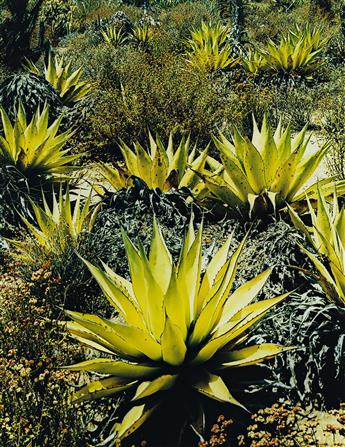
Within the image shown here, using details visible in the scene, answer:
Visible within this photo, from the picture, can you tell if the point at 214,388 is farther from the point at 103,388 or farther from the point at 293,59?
the point at 293,59

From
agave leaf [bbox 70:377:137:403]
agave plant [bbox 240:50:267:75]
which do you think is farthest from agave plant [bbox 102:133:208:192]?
agave plant [bbox 240:50:267:75]

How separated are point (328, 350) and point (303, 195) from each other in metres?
1.56

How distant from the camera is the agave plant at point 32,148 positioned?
16.7ft

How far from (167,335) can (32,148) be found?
350 cm

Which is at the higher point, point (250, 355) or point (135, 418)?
point (250, 355)

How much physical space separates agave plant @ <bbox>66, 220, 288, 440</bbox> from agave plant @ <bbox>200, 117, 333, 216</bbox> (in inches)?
49.2

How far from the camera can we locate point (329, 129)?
22.2 feet

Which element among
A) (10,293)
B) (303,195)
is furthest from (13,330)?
(303,195)

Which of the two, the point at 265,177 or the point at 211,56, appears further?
the point at 211,56

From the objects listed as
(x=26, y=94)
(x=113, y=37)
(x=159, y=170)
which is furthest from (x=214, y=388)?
(x=113, y=37)

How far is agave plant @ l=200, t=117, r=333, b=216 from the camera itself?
391cm

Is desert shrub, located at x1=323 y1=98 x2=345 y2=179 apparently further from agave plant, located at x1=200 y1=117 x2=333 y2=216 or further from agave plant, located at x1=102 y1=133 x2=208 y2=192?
agave plant, located at x1=102 y1=133 x2=208 y2=192

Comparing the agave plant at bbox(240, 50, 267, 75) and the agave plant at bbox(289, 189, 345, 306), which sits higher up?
the agave plant at bbox(240, 50, 267, 75)

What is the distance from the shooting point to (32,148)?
5.26 metres
